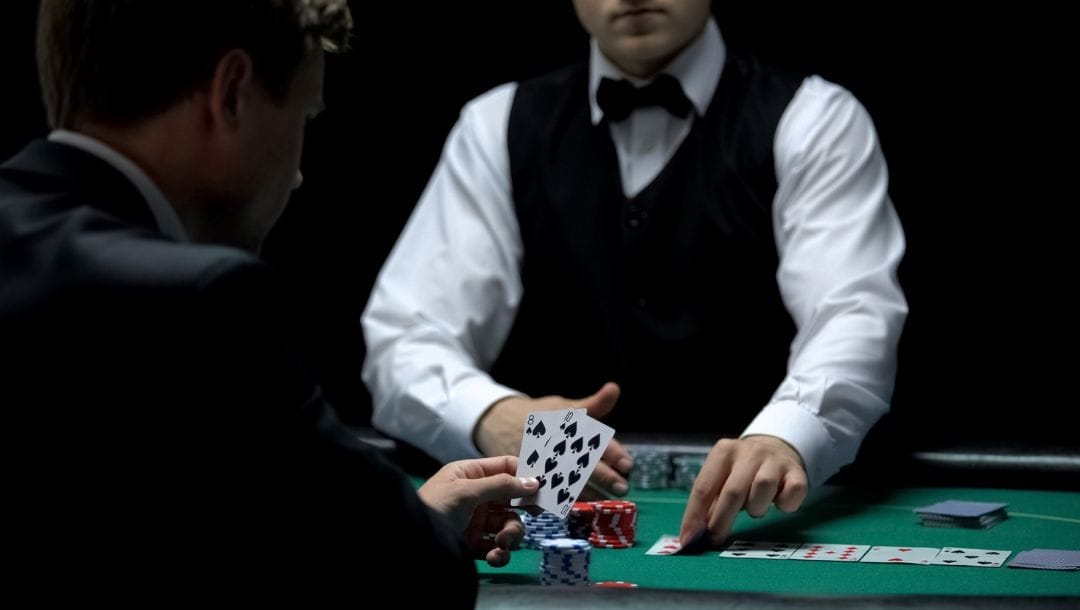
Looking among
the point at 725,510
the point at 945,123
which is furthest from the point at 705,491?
the point at 945,123

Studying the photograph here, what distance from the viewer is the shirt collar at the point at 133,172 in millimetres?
1480

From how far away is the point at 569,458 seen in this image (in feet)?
6.51

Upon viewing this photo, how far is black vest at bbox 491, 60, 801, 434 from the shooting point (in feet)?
10.5

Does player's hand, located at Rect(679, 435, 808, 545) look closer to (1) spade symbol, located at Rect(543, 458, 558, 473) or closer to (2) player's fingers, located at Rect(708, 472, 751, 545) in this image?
(2) player's fingers, located at Rect(708, 472, 751, 545)

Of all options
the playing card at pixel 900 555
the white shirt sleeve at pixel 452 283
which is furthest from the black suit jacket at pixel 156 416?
the white shirt sleeve at pixel 452 283

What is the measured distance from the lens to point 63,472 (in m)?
1.36

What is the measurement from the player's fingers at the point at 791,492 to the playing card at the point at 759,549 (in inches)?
3.4

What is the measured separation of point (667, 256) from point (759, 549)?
1.12 metres

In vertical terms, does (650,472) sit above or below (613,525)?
below

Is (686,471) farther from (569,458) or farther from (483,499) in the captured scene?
(483,499)

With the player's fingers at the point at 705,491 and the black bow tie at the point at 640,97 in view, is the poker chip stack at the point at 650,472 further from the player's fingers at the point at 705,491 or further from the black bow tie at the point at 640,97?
the black bow tie at the point at 640,97

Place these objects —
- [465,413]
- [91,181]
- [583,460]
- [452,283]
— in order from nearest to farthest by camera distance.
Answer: [91,181] < [583,460] < [465,413] < [452,283]

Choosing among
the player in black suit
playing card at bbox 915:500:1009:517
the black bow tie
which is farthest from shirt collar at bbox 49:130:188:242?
the black bow tie

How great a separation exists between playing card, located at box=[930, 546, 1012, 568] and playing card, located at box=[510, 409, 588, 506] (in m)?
0.51
